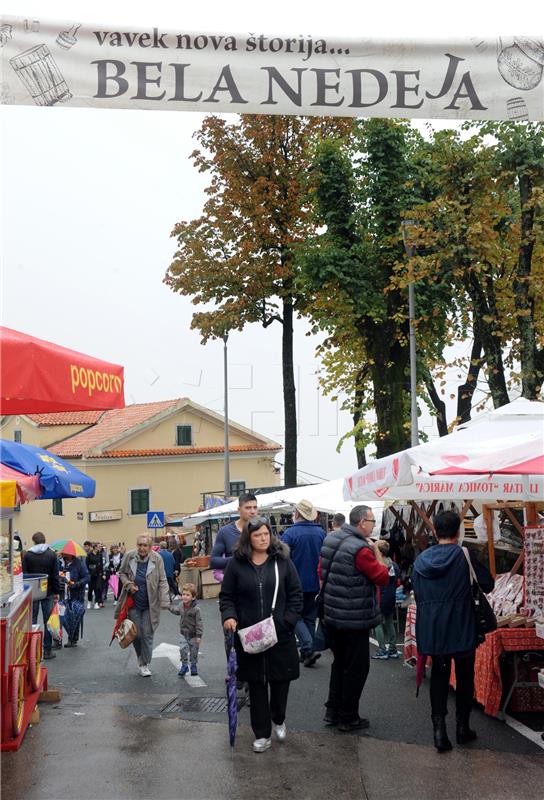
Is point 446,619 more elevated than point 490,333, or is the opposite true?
point 490,333

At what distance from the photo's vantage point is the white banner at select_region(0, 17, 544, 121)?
485 cm

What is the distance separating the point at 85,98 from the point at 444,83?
78.9 inches

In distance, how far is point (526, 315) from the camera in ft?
55.6

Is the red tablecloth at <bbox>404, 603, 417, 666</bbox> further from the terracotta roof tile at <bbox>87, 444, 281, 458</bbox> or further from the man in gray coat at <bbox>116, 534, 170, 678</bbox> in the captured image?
the terracotta roof tile at <bbox>87, 444, 281, 458</bbox>

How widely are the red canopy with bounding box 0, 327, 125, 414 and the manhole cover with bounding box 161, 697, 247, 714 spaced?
10.6 feet

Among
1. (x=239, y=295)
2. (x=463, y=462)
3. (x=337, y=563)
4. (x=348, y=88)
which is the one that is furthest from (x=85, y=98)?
(x=239, y=295)

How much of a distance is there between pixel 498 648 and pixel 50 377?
4.23 metres

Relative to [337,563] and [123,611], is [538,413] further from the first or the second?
[123,611]

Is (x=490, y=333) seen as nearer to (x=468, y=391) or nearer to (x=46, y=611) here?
(x=468, y=391)

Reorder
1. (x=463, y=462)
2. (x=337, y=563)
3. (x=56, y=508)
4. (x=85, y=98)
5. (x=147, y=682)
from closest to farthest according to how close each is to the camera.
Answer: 1. (x=85, y=98)
2. (x=463, y=462)
3. (x=337, y=563)
4. (x=147, y=682)
5. (x=56, y=508)

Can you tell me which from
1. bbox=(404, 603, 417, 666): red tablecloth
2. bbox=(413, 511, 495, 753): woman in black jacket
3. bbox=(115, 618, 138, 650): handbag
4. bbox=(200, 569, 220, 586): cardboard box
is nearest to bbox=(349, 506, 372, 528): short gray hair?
bbox=(413, 511, 495, 753): woman in black jacket

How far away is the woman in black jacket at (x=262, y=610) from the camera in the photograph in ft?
21.0

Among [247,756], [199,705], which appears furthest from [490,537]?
[247,756]

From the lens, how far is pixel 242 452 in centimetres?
5456
